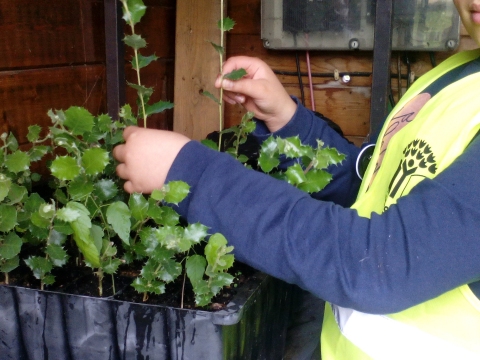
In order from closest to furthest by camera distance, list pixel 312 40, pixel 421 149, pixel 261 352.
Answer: pixel 421 149 < pixel 261 352 < pixel 312 40

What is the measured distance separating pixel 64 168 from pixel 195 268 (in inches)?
6.7

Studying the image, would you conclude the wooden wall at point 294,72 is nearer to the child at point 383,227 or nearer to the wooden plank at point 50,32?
the wooden plank at point 50,32

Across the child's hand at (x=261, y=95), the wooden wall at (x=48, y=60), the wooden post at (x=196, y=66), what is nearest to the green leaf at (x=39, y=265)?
the child's hand at (x=261, y=95)

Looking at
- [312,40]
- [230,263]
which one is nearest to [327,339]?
[230,263]

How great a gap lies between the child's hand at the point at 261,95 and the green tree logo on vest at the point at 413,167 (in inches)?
11.6

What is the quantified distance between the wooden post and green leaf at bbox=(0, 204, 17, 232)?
1.05 meters

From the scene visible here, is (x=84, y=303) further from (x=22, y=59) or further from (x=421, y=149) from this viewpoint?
(x=22, y=59)

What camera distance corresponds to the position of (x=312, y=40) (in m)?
1.55

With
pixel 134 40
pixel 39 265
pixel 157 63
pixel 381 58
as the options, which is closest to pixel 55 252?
pixel 39 265

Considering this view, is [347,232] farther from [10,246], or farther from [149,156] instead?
[10,246]

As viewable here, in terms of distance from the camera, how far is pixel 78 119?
584 mm

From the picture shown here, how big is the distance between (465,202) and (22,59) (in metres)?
0.91

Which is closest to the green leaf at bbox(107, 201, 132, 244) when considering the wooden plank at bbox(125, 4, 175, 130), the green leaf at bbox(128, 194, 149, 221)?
the green leaf at bbox(128, 194, 149, 221)

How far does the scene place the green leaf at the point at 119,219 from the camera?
520mm
